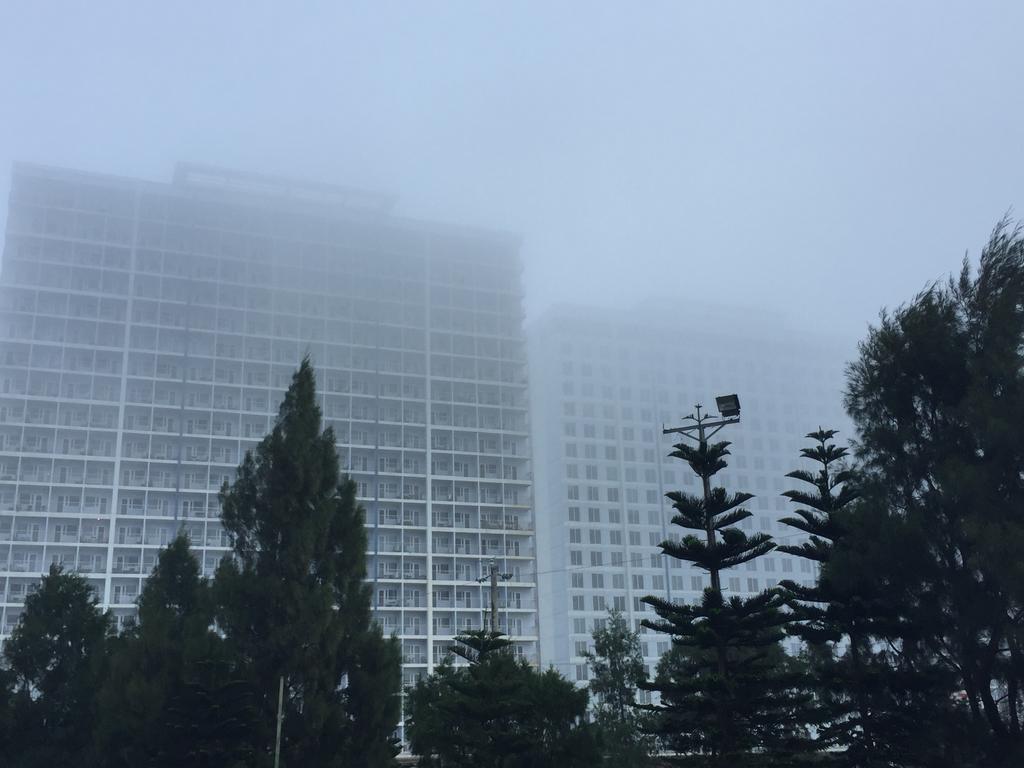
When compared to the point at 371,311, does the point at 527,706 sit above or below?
below

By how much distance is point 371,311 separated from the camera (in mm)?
73438

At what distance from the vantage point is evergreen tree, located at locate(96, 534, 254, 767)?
1812 cm

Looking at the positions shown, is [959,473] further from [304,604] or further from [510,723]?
[304,604]

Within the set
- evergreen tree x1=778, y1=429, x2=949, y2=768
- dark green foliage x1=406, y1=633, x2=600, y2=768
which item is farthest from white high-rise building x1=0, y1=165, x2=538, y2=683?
evergreen tree x1=778, y1=429, x2=949, y2=768

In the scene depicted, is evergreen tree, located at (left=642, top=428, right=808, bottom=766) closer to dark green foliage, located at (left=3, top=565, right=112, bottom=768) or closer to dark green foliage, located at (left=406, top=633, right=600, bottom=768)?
dark green foliage, located at (left=406, top=633, right=600, bottom=768)

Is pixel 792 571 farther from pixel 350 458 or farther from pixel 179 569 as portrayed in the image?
pixel 179 569

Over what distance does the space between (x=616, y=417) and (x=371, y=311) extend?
20.9 metres

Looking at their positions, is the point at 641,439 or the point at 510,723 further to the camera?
the point at 641,439

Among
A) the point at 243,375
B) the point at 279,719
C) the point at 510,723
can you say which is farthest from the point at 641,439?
the point at 279,719

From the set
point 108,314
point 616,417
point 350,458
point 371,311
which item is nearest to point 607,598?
point 616,417

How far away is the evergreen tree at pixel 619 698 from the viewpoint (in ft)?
82.8

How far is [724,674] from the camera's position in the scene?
20.2 metres

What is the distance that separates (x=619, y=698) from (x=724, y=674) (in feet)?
34.1

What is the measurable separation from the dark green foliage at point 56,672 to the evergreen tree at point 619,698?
1248 cm
